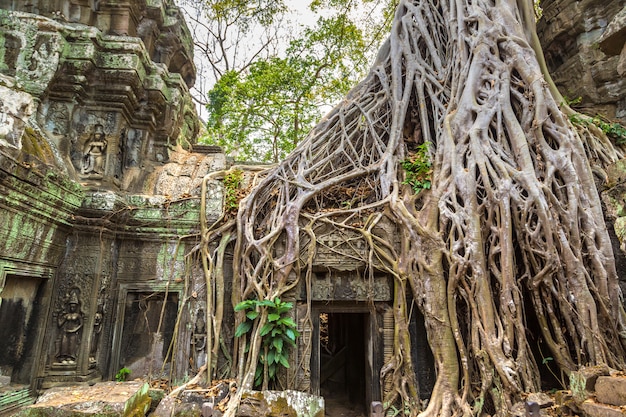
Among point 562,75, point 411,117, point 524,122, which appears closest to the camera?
point 524,122

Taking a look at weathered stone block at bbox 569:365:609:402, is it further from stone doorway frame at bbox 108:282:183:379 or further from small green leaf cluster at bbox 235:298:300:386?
stone doorway frame at bbox 108:282:183:379

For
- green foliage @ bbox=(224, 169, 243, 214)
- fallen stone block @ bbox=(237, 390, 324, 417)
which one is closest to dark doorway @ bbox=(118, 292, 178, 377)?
green foliage @ bbox=(224, 169, 243, 214)

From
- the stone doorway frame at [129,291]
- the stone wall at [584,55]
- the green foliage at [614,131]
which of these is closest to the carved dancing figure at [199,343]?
the stone doorway frame at [129,291]

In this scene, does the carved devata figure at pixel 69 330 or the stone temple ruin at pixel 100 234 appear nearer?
the stone temple ruin at pixel 100 234

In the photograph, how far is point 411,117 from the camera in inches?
221

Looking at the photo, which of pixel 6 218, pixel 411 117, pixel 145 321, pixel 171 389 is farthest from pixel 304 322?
pixel 411 117

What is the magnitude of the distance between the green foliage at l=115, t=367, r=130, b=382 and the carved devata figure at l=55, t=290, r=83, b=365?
44cm

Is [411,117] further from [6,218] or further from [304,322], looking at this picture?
[6,218]

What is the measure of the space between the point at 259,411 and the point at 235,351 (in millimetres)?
912

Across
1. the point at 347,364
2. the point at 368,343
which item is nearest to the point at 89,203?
the point at 368,343

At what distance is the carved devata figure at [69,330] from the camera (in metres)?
3.93

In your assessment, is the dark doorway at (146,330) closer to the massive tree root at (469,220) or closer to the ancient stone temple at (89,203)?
the ancient stone temple at (89,203)

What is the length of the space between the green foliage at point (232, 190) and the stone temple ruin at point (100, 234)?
115mm

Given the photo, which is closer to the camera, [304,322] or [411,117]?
[304,322]
